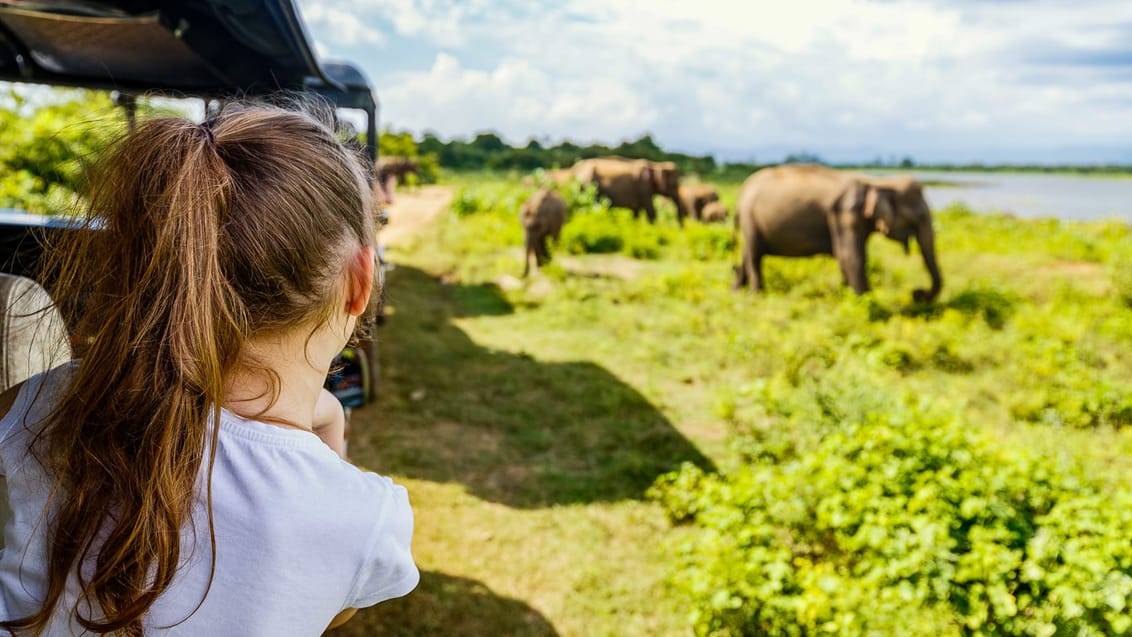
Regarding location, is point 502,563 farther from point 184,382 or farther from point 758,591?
point 184,382

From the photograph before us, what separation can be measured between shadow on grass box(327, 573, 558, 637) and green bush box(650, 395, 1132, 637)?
2.29 feet

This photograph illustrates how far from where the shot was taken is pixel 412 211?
21.0 metres

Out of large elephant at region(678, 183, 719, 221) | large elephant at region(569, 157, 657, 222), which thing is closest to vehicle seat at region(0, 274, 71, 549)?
large elephant at region(569, 157, 657, 222)

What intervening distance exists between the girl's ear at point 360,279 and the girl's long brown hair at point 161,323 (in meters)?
0.08

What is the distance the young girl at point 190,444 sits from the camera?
0.99 metres

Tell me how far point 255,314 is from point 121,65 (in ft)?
12.1

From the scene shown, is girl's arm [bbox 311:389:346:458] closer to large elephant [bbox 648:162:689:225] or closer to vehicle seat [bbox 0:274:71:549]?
vehicle seat [bbox 0:274:71:549]

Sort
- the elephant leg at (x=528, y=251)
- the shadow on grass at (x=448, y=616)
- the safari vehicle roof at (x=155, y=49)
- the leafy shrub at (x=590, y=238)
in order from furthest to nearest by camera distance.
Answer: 1. the leafy shrub at (x=590, y=238)
2. the elephant leg at (x=528, y=251)
3. the shadow on grass at (x=448, y=616)
4. the safari vehicle roof at (x=155, y=49)

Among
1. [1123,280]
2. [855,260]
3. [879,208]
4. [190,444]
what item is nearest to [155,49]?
[190,444]

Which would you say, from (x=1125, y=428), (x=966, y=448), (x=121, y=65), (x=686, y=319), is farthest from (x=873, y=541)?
(x=686, y=319)

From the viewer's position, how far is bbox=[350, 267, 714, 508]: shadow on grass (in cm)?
489

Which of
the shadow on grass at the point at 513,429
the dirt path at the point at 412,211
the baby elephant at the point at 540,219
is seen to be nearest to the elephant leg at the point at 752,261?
the baby elephant at the point at 540,219

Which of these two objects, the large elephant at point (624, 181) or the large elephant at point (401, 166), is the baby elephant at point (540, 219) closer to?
the large elephant at point (624, 181)

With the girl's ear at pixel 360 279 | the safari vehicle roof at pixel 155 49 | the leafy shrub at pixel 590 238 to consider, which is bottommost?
the leafy shrub at pixel 590 238
